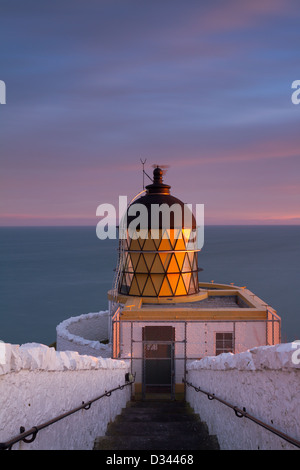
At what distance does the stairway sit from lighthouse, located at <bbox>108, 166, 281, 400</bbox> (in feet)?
15.7

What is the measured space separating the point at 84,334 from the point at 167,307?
9.55 m

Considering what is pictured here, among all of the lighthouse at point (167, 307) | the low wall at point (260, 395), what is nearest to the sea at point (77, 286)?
the lighthouse at point (167, 307)

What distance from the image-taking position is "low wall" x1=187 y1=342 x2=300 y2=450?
4.12 metres

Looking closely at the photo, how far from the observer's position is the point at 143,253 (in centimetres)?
2119

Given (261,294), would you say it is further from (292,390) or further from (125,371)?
(292,390)

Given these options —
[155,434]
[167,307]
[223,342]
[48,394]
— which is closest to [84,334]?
[167,307]

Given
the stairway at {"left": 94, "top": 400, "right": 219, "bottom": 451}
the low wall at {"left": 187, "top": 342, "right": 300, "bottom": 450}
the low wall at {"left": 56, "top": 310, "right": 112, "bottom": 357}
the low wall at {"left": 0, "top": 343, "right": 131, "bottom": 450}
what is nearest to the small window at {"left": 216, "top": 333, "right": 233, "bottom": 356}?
the stairway at {"left": 94, "top": 400, "right": 219, "bottom": 451}

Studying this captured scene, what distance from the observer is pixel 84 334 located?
86.5 feet

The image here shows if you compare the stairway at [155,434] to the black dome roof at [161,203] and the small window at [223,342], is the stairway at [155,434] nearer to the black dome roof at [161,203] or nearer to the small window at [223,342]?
the small window at [223,342]

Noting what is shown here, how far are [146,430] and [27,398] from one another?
5286mm

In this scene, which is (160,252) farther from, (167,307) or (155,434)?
(155,434)

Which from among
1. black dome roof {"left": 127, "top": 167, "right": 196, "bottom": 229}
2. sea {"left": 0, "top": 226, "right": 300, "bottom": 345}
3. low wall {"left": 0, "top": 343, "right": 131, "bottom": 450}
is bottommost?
sea {"left": 0, "top": 226, "right": 300, "bottom": 345}

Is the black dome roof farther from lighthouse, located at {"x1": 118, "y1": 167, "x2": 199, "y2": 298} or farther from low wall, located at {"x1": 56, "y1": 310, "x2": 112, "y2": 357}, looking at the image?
low wall, located at {"x1": 56, "y1": 310, "x2": 112, "y2": 357}

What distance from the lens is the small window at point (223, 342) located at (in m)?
16.9
